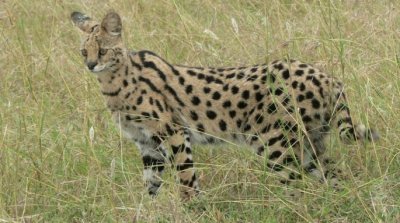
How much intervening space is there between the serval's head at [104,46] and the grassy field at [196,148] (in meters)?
0.23

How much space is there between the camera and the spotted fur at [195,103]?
208 inches

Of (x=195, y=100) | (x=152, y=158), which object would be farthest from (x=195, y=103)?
(x=152, y=158)

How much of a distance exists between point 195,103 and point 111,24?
67cm

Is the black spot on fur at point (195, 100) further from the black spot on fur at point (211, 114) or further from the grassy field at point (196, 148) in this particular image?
the grassy field at point (196, 148)

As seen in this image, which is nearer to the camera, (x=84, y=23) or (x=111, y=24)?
(x=111, y=24)

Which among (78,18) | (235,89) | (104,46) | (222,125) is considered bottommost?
(222,125)

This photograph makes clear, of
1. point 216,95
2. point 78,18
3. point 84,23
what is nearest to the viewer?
point 216,95

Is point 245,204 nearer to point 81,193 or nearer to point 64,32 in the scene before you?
point 81,193

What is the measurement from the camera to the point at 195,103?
19.1 ft

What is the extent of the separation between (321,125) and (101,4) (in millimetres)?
3473

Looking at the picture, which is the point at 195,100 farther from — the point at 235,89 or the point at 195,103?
the point at 235,89

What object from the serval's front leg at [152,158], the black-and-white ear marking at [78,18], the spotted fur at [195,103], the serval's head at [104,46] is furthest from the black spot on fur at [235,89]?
the black-and-white ear marking at [78,18]

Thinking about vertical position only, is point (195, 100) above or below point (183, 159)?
above

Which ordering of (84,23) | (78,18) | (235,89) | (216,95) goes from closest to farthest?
(235,89), (216,95), (84,23), (78,18)
